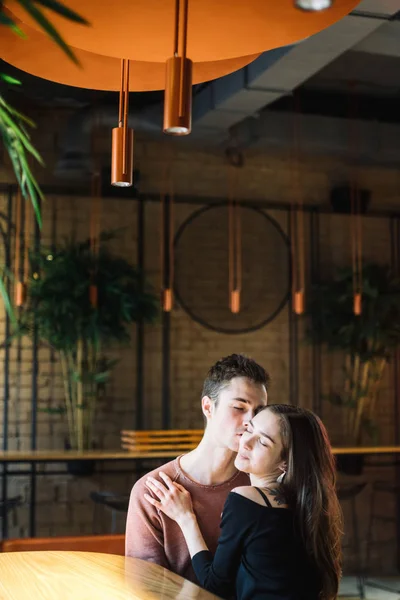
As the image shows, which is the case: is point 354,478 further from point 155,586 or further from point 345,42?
point 155,586

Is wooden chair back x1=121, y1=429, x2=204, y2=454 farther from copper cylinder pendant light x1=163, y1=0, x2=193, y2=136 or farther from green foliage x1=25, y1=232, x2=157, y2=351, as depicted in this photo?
copper cylinder pendant light x1=163, y1=0, x2=193, y2=136

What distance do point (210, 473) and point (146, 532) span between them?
0.26 meters

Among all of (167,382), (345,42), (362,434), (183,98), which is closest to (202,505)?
(183,98)

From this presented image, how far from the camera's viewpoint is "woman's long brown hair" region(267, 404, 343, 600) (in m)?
2.13

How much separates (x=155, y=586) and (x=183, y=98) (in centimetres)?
121

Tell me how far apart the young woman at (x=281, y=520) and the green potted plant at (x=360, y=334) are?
5.68m

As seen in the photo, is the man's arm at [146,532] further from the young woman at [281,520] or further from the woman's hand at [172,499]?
the young woman at [281,520]

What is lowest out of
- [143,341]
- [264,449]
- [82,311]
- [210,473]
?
[210,473]

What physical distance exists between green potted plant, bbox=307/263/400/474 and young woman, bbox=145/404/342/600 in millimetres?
5681

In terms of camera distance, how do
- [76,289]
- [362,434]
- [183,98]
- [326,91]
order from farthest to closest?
[362,434] < [326,91] < [76,289] < [183,98]

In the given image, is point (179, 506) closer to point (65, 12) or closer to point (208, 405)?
point (208, 405)

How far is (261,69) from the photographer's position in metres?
5.83

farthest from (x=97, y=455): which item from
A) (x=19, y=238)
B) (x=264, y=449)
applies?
(x=264, y=449)

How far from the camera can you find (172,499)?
2.47 metres
